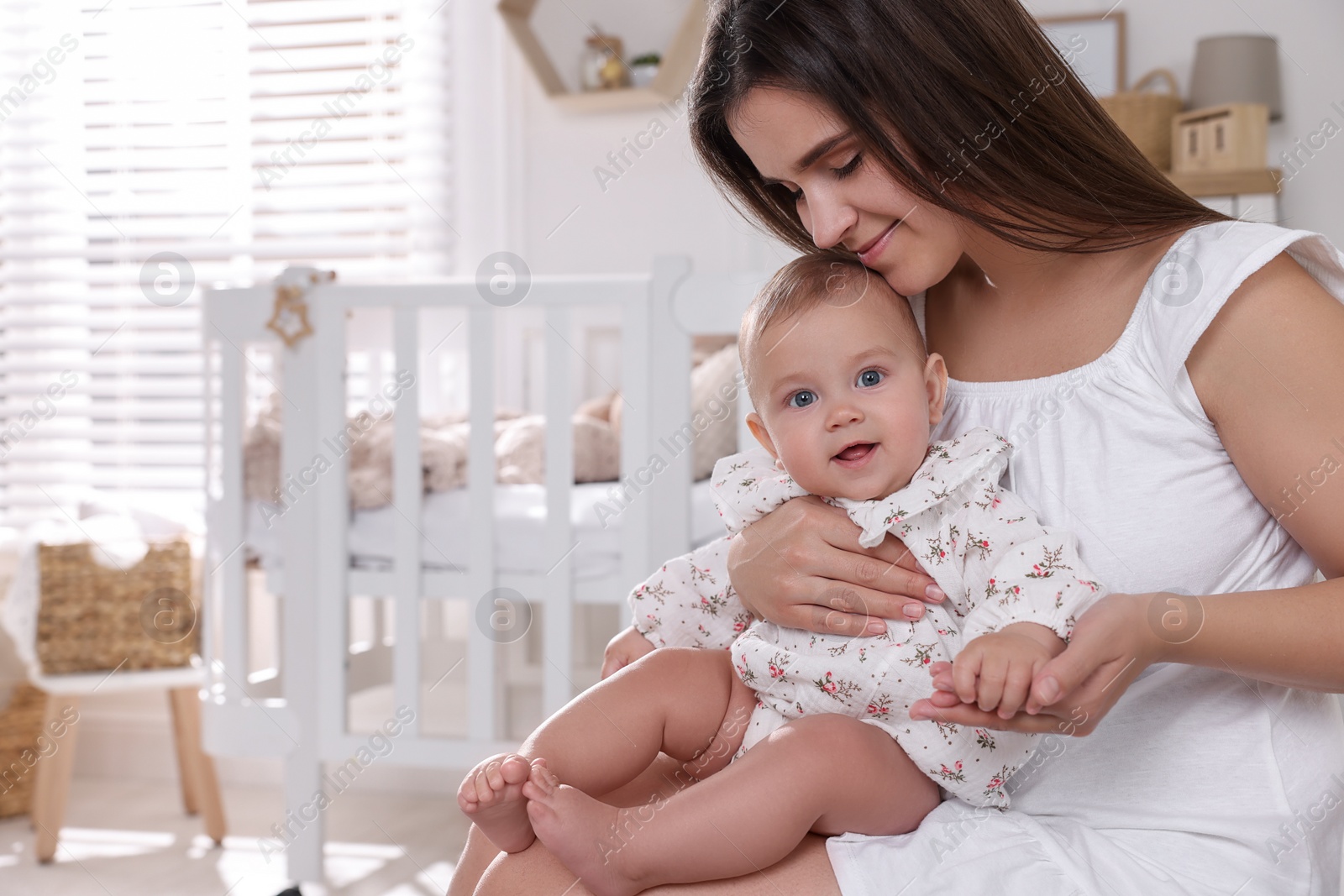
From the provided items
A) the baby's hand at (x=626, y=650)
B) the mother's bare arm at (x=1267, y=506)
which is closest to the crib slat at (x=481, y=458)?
the baby's hand at (x=626, y=650)

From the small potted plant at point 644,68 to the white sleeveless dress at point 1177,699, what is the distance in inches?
87.9

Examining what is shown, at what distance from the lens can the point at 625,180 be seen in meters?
2.98

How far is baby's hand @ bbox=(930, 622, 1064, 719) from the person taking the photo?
0.70 meters

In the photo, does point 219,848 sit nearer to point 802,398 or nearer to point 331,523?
point 331,523

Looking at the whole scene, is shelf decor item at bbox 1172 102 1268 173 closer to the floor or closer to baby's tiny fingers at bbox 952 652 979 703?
baby's tiny fingers at bbox 952 652 979 703

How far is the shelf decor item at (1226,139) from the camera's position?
7.26ft

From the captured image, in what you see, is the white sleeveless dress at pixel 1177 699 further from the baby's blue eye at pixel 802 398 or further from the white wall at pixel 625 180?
the white wall at pixel 625 180

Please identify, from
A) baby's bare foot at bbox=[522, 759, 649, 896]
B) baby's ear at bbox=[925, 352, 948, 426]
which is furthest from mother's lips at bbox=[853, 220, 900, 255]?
baby's bare foot at bbox=[522, 759, 649, 896]

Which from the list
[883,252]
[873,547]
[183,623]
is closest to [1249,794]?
[873,547]

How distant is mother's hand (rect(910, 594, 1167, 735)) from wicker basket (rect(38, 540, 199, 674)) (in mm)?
2188

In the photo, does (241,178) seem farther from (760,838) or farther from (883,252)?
(760,838)

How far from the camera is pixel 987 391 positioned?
38.7 inches

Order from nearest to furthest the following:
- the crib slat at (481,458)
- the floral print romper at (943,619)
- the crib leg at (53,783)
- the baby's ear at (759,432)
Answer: the floral print romper at (943,619)
the baby's ear at (759,432)
the crib slat at (481,458)
the crib leg at (53,783)

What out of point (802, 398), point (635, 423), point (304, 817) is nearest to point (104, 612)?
point (304, 817)
